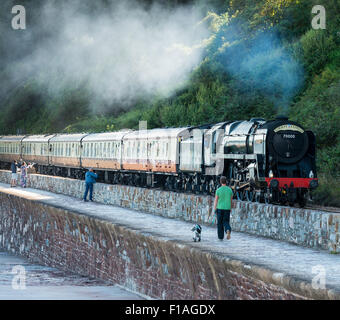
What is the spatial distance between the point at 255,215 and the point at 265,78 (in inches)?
969

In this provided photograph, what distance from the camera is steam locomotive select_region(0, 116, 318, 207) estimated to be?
73.5ft

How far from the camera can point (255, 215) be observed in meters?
15.7

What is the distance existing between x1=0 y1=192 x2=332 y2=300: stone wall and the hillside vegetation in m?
8.27

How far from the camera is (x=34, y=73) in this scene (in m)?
87.5

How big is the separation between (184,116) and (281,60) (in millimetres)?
7978

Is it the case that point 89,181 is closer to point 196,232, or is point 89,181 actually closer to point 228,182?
point 228,182

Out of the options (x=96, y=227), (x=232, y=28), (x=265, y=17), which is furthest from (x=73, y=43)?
(x=96, y=227)

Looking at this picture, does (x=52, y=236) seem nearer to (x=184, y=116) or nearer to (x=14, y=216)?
(x=14, y=216)

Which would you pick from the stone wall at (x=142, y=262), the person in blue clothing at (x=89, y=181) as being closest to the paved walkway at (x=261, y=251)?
the stone wall at (x=142, y=262)

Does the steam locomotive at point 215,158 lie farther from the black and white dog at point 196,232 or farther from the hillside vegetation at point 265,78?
the black and white dog at point 196,232

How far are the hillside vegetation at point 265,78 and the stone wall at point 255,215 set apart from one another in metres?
5.71

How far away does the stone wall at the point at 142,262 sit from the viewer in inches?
395

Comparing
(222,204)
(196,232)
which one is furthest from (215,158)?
(196,232)

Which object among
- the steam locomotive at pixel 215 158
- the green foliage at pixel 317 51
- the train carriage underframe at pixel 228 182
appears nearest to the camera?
the train carriage underframe at pixel 228 182
